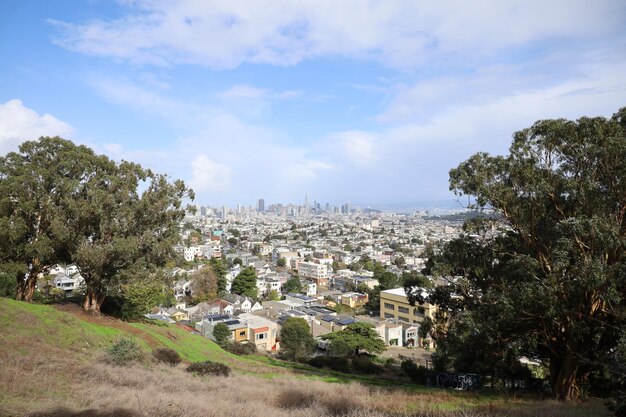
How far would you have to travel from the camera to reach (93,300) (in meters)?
15.1

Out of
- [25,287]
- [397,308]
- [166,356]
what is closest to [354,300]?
[397,308]

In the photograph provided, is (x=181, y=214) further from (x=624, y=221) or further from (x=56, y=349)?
(x=624, y=221)

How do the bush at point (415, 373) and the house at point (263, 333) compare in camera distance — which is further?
the house at point (263, 333)

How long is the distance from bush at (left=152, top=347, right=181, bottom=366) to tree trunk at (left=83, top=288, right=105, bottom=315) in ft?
14.5

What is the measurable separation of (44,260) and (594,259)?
16900 mm

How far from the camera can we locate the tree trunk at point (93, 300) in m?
14.9

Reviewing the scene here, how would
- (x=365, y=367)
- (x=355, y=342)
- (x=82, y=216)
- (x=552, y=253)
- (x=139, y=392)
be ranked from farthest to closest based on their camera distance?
(x=355, y=342) → (x=365, y=367) → (x=82, y=216) → (x=552, y=253) → (x=139, y=392)

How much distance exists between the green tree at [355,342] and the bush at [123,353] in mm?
14091

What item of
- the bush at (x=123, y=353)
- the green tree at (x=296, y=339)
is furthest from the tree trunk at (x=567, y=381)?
the green tree at (x=296, y=339)

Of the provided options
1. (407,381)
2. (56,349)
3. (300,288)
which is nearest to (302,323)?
(407,381)

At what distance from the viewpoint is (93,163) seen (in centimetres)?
1546

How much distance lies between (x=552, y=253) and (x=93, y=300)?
14.9m

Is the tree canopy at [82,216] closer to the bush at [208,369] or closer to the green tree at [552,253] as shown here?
the bush at [208,369]

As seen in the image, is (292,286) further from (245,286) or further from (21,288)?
(21,288)
